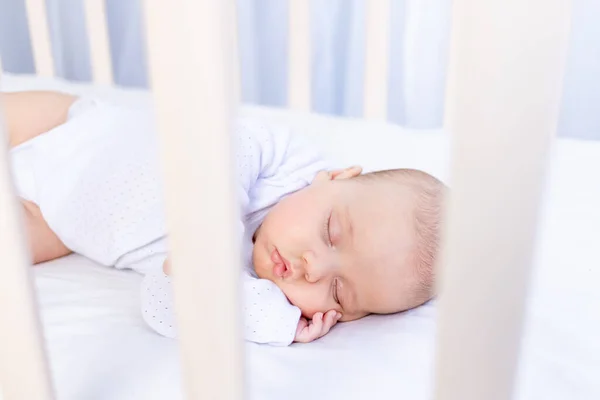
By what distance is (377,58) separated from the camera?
1290 mm

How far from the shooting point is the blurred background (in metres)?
1.17

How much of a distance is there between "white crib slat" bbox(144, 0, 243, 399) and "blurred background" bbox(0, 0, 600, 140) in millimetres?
897

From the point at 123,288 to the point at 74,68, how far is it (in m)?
0.97

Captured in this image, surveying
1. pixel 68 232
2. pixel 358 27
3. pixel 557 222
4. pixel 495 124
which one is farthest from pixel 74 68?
pixel 495 124

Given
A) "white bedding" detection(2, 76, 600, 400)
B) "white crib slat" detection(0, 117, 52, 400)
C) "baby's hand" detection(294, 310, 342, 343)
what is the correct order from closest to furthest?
"white crib slat" detection(0, 117, 52, 400), "white bedding" detection(2, 76, 600, 400), "baby's hand" detection(294, 310, 342, 343)

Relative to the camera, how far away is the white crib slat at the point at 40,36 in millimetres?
1383

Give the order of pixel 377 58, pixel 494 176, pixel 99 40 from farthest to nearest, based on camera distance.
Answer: pixel 99 40 → pixel 377 58 → pixel 494 176

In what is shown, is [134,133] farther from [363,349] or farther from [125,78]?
[125,78]

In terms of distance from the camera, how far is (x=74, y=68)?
5.17 feet

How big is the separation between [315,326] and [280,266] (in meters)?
0.08

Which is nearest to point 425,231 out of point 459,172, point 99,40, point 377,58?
Result: point 459,172

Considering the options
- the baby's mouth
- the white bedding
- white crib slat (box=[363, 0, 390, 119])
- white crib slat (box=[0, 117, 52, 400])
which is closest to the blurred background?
white crib slat (box=[363, 0, 390, 119])

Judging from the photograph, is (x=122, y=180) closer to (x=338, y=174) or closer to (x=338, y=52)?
(x=338, y=174)

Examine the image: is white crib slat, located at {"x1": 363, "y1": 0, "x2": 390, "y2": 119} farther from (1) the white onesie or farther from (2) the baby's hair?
(2) the baby's hair
